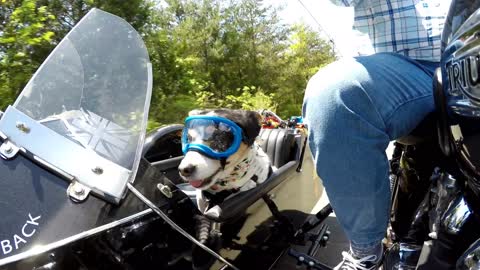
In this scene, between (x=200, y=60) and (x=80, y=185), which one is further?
(x=200, y=60)

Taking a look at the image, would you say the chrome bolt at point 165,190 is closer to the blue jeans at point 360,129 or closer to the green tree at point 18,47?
the blue jeans at point 360,129

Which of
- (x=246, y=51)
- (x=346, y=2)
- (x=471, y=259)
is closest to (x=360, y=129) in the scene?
(x=471, y=259)

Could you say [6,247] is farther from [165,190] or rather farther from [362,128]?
[362,128]

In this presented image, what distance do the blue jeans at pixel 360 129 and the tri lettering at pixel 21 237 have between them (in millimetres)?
751

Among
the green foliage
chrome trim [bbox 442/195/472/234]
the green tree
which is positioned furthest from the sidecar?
the green foliage

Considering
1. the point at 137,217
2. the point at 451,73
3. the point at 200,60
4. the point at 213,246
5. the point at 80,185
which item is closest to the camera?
the point at 451,73

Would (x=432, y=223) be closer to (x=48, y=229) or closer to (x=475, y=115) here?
(x=475, y=115)

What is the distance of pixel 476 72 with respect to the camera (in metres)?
0.86

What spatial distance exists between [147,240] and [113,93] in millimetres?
471

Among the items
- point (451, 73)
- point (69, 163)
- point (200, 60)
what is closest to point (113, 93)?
point (69, 163)

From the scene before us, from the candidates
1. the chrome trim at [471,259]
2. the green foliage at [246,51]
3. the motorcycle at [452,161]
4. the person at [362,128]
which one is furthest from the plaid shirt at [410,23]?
the green foliage at [246,51]

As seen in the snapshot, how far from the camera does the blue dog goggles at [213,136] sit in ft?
6.04

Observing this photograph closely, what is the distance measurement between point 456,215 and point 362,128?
313mm

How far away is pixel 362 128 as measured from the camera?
1.11 metres
